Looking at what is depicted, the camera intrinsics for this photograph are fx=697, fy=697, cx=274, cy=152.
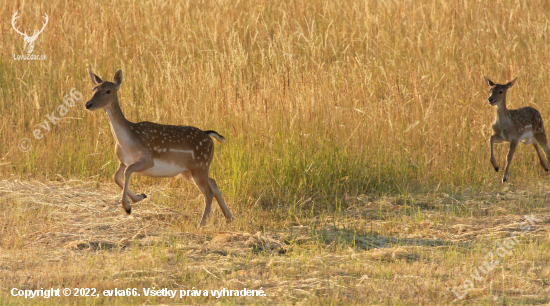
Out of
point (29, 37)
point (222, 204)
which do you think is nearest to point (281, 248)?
point (222, 204)

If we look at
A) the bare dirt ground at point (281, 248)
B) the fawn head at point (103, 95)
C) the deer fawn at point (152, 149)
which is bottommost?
the bare dirt ground at point (281, 248)

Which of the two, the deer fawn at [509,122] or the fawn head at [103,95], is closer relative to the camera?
the fawn head at [103,95]

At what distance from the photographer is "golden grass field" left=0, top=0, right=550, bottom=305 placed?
17.9ft

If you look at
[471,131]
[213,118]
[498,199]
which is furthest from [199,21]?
[498,199]

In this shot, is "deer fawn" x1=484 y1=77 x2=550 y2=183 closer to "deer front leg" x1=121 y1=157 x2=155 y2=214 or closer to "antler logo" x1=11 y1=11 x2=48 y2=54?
"deer front leg" x1=121 y1=157 x2=155 y2=214

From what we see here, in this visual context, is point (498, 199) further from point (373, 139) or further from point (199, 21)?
point (199, 21)

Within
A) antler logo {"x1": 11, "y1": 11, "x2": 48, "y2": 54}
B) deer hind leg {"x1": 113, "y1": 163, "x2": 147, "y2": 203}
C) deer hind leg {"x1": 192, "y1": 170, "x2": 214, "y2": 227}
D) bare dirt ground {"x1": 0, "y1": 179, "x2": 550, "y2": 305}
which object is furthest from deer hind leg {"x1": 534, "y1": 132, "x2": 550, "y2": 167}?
antler logo {"x1": 11, "y1": 11, "x2": 48, "y2": 54}

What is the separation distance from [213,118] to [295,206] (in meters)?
1.66

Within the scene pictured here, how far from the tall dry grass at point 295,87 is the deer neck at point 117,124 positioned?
152 cm

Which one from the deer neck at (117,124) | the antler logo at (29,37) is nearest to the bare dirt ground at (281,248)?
the deer neck at (117,124)

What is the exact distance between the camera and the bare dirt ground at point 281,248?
511 cm

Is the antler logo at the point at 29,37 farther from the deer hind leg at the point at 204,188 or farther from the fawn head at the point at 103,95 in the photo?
the deer hind leg at the point at 204,188

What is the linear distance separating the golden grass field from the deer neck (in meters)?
0.93

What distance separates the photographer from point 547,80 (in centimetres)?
1012
